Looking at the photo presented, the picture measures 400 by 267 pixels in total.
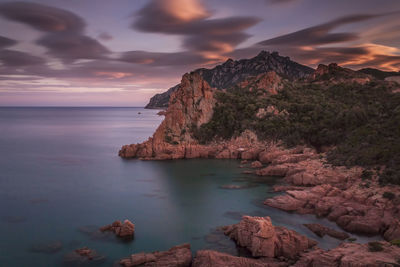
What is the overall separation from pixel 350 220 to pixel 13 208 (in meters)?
32.0

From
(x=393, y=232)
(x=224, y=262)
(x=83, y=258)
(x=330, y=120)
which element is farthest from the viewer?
(x=330, y=120)

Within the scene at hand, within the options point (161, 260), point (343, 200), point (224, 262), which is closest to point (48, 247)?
point (161, 260)

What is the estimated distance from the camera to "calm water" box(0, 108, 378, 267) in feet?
78.0

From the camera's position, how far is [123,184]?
42406mm

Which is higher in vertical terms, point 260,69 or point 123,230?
point 260,69

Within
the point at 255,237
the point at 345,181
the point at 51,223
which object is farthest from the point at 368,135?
the point at 51,223

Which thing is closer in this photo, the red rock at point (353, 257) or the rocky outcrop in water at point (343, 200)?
the red rock at point (353, 257)

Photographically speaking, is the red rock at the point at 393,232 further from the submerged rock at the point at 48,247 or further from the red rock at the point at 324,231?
the submerged rock at the point at 48,247

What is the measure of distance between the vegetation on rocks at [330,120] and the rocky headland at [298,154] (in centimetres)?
21

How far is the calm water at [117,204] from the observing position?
23766 mm

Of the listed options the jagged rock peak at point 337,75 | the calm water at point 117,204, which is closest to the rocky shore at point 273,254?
the calm water at point 117,204

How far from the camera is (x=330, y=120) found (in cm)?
5775

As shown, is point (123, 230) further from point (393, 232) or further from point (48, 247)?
point (393, 232)

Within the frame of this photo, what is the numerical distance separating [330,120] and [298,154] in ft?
43.0
